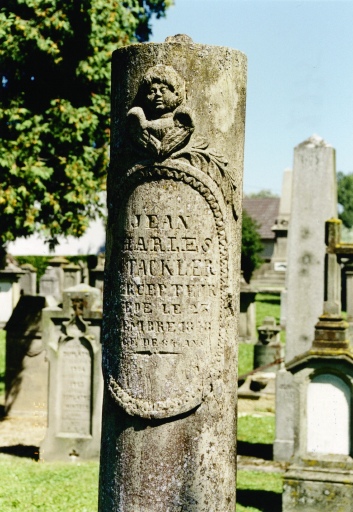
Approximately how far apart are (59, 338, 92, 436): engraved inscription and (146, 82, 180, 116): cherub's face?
19.3 feet

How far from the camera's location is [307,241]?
926 cm

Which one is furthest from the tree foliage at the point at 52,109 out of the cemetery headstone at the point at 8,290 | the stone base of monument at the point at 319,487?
the cemetery headstone at the point at 8,290

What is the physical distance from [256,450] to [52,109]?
5.79m

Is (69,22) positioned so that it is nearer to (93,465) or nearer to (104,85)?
(104,85)

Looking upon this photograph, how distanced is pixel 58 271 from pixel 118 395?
22575mm

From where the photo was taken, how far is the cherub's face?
415cm

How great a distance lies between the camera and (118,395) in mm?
4266

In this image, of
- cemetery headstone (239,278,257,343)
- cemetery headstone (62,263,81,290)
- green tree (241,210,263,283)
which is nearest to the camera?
cemetery headstone (239,278,257,343)

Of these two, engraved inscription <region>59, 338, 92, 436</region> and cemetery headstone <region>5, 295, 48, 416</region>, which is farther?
cemetery headstone <region>5, 295, 48, 416</region>

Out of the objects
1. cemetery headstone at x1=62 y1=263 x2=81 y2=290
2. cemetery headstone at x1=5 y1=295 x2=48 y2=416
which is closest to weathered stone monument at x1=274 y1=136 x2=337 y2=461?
cemetery headstone at x1=5 y1=295 x2=48 y2=416

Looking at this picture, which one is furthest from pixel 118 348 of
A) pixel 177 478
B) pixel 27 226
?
pixel 27 226

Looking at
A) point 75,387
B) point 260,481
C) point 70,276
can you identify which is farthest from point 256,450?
point 70,276

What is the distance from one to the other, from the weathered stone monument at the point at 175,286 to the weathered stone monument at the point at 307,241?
16.5 feet

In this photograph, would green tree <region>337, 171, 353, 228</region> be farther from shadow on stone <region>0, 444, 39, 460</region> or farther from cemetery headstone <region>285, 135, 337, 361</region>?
shadow on stone <region>0, 444, 39, 460</region>
